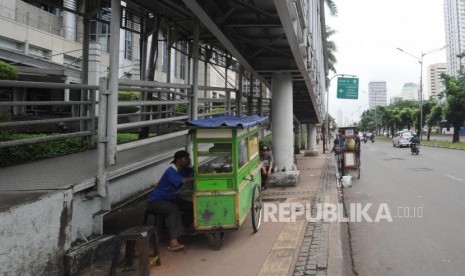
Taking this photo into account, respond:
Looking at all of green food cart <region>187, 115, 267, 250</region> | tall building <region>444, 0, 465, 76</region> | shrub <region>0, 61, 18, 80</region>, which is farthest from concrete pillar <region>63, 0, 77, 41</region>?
tall building <region>444, 0, 465, 76</region>

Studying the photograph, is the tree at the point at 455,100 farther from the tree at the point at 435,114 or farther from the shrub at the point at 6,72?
→ the shrub at the point at 6,72

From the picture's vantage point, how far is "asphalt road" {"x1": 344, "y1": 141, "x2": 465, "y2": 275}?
5.30 metres

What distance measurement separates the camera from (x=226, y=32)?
8.87m

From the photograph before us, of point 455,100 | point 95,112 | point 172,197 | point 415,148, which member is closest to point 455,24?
point 455,100

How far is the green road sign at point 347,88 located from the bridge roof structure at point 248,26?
19.4 m

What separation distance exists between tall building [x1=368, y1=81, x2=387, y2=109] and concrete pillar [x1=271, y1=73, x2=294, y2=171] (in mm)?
119019

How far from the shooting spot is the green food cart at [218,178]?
5.78 meters

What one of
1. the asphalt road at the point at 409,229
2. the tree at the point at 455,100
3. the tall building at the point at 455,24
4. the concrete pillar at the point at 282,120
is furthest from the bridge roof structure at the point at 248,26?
the tall building at the point at 455,24

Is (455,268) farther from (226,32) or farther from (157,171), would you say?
(226,32)

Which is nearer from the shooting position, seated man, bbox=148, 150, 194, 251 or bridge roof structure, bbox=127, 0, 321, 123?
seated man, bbox=148, 150, 194, 251

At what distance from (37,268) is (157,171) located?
121 inches

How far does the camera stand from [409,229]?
707 cm

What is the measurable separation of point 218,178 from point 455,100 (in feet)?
127

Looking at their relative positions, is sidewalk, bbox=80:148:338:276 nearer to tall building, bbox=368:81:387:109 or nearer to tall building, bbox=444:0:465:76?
tall building, bbox=444:0:465:76
